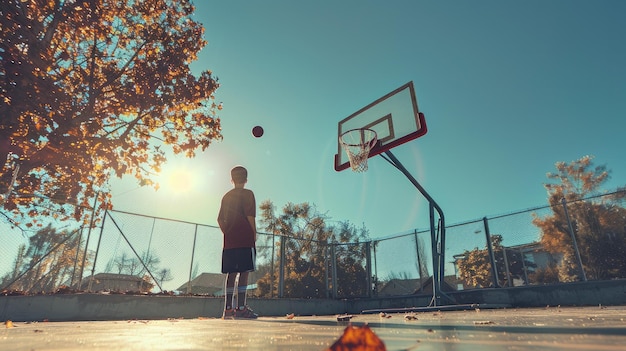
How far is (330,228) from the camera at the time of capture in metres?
23.3

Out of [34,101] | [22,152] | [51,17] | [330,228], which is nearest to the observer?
[34,101]

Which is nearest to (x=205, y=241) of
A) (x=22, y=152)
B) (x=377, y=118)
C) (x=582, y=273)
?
(x=22, y=152)

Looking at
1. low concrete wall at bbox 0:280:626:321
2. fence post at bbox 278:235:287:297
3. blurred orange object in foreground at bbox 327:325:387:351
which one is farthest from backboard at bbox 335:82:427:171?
blurred orange object in foreground at bbox 327:325:387:351

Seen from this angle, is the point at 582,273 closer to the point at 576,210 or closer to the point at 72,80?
the point at 576,210

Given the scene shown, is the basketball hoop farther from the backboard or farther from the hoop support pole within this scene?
the hoop support pole

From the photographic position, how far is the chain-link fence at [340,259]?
7680mm

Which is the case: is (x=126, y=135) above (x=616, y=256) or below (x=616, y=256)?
above

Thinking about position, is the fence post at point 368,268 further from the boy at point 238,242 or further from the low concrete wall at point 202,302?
the boy at point 238,242

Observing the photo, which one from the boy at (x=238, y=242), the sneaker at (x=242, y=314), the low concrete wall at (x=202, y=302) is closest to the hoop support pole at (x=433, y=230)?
the low concrete wall at (x=202, y=302)

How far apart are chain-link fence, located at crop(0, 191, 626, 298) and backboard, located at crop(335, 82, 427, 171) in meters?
2.78

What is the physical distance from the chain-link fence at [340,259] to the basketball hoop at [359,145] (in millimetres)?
2670

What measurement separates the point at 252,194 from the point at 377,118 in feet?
14.6

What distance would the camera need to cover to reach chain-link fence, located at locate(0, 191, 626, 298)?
25.2 feet

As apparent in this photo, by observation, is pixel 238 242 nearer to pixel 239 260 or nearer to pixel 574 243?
pixel 239 260
